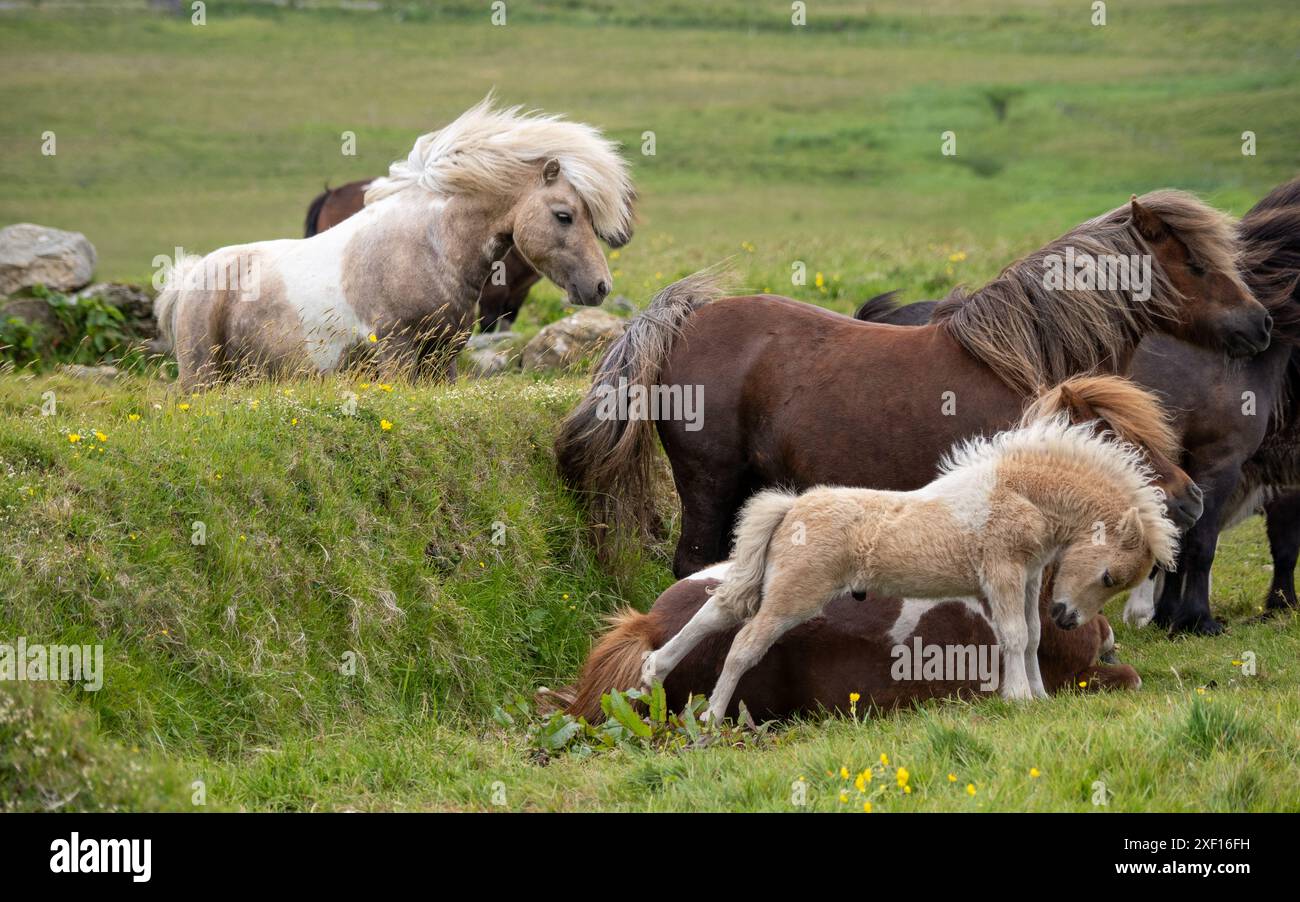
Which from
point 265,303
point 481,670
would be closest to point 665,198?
point 265,303

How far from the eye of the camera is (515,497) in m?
8.89

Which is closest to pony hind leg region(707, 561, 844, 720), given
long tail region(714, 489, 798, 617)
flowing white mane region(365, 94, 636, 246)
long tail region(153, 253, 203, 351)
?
long tail region(714, 489, 798, 617)

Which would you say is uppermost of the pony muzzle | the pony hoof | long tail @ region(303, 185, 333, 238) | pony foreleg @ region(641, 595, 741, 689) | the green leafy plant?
long tail @ region(303, 185, 333, 238)

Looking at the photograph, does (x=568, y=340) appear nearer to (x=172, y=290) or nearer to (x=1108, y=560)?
(x=172, y=290)

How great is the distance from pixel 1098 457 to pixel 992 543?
0.68 meters

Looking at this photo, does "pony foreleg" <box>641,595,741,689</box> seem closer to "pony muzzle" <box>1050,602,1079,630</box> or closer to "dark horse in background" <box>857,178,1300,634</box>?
"pony muzzle" <box>1050,602,1079,630</box>

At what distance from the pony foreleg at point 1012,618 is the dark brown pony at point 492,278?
492cm

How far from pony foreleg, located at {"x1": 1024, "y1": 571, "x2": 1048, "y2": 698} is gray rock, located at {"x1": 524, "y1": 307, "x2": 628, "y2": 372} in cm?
632

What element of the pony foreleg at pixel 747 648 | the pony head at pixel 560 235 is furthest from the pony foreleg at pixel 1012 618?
the pony head at pixel 560 235

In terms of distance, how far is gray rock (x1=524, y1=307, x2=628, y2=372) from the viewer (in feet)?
41.1

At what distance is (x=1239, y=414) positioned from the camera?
945 cm

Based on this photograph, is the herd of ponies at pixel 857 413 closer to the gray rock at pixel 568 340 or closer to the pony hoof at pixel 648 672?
the pony hoof at pixel 648 672

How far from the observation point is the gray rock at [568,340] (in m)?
12.5
